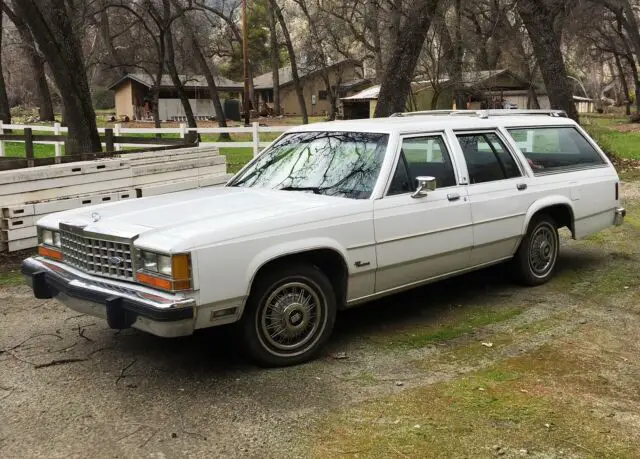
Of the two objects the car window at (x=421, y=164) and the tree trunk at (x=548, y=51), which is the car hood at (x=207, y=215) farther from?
the tree trunk at (x=548, y=51)

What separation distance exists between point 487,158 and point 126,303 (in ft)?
11.4

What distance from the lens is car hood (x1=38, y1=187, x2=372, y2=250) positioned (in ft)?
14.0

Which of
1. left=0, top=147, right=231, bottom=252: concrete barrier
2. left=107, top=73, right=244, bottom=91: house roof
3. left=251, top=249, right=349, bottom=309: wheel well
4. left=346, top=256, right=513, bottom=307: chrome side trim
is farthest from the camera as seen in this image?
left=107, top=73, right=244, bottom=91: house roof

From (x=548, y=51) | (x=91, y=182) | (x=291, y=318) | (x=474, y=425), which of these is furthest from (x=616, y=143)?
(x=474, y=425)

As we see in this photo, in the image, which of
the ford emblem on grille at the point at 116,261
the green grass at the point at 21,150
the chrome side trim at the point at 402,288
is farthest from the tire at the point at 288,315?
the green grass at the point at 21,150

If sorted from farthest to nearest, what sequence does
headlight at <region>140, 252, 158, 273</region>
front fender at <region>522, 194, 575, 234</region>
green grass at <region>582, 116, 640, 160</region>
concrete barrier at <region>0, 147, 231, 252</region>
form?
1. green grass at <region>582, 116, 640, 160</region>
2. concrete barrier at <region>0, 147, 231, 252</region>
3. front fender at <region>522, 194, 575, 234</region>
4. headlight at <region>140, 252, 158, 273</region>

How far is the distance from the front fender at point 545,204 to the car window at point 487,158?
0.33 meters

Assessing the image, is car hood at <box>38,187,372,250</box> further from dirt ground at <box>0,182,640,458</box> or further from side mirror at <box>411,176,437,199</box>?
dirt ground at <box>0,182,640,458</box>

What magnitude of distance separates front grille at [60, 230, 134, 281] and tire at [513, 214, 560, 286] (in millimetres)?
3720

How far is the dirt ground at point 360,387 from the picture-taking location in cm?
364

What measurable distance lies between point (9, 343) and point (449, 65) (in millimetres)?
22846

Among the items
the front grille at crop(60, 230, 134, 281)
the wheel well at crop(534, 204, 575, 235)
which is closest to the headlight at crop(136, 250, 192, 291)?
the front grille at crop(60, 230, 134, 281)

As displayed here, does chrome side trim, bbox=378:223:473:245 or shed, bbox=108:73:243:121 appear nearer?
chrome side trim, bbox=378:223:473:245

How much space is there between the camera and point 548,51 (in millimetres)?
17078
